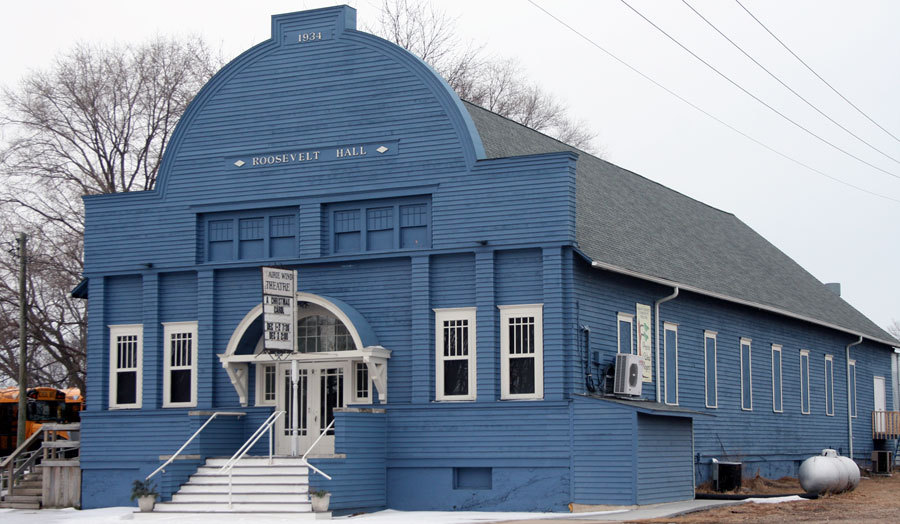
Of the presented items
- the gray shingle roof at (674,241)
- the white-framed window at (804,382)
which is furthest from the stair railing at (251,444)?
the white-framed window at (804,382)

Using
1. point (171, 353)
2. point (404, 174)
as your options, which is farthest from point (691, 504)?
point (171, 353)

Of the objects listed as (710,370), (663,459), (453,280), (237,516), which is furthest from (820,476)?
(237,516)

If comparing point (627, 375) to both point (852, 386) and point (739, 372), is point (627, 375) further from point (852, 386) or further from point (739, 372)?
point (852, 386)

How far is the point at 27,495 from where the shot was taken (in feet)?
100

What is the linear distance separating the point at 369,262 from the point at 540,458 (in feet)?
19.5

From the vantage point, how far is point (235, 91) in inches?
1180

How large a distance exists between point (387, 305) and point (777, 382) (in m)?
14.8

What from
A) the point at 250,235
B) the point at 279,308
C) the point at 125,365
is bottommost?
the point at 125,365

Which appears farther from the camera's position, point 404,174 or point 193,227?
point 193,227

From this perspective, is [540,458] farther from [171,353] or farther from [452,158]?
[171,353]

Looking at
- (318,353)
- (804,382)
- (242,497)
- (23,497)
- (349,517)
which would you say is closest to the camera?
(349,517)

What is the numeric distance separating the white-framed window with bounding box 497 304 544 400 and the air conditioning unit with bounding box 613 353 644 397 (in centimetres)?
205

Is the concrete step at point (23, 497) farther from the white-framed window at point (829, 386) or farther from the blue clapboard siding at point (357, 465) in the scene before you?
the white-framed window at point (829, 386)

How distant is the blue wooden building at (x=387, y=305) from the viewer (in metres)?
26.1
